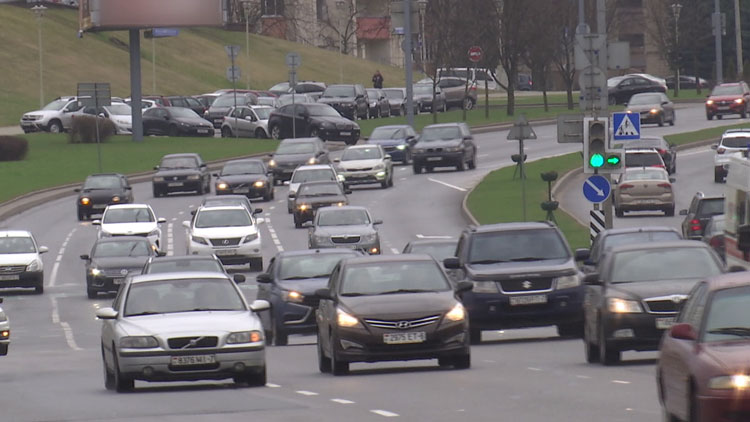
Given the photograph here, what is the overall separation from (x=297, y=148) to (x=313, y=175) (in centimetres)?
719

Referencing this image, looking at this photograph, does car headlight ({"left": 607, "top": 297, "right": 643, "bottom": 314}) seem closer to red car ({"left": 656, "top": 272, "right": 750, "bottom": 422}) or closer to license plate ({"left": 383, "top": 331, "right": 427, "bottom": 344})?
license plate ({"left": 383, "top": 331, "right": 427, "bottom": 344})

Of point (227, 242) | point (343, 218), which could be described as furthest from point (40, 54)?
point (343, 218)

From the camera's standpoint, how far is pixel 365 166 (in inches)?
2311

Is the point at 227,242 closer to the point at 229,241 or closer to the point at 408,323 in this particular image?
the point at 229,241

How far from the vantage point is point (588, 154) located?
33219 millimetres

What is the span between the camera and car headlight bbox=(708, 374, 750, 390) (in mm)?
10898

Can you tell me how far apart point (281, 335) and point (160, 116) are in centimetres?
5234

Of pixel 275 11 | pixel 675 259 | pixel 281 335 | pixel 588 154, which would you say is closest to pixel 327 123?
pixel 588 154

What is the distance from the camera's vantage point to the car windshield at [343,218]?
1687 inches

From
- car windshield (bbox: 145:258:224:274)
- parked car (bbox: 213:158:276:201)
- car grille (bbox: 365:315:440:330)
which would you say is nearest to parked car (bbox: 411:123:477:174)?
parked car (bbox: 213:158:276:201)

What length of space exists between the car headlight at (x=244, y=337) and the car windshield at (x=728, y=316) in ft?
23.2

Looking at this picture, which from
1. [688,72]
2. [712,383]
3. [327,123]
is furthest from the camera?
[688,72]

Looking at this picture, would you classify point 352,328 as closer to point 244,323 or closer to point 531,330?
point 244,323

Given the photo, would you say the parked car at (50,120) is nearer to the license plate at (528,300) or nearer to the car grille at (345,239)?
the car grille at (345,239)
